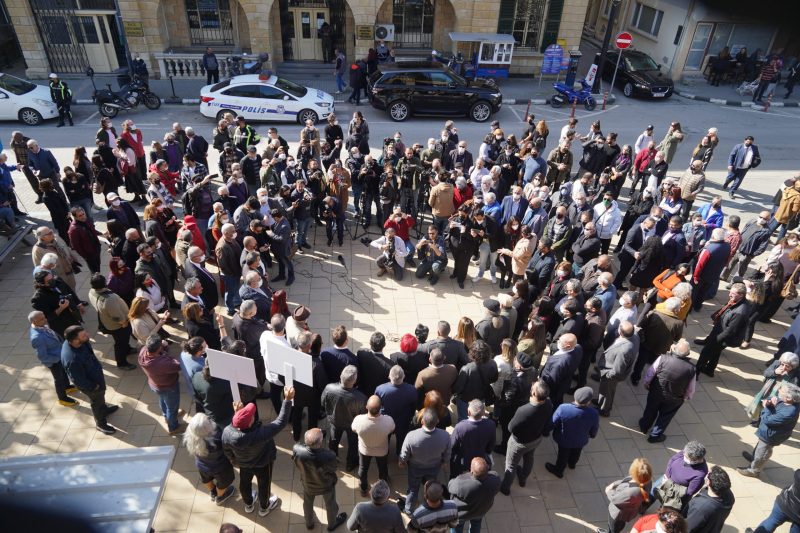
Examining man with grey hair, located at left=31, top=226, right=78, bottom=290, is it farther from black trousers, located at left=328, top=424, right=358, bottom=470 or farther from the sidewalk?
the sidewalk

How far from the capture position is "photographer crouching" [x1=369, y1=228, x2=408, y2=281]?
937 centimetres

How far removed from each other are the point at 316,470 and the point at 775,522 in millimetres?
4701

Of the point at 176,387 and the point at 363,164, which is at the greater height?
the point at 363,164

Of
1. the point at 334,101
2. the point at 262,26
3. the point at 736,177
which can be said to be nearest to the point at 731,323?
the point at 736,177

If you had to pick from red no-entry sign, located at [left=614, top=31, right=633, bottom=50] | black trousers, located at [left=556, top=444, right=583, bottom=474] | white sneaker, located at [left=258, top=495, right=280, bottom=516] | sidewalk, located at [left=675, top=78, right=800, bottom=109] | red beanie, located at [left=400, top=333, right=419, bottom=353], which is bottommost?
white sneaker, located at [left=258, top=495, right=280, bottom=516]

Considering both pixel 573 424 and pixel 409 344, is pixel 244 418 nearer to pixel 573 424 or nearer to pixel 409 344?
pixel 409 344

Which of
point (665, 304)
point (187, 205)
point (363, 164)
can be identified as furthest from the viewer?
point (363, 164)

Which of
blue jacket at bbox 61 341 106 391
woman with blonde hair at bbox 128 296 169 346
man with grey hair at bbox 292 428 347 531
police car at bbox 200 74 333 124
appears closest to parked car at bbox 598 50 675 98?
police car at bbox 200 74 333 124

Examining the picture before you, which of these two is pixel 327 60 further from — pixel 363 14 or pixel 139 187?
pixel 139 187

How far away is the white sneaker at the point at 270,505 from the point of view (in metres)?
5.82

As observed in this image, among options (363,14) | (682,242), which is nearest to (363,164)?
(682,242)

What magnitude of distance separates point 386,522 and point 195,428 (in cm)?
204

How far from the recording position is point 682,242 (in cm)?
852

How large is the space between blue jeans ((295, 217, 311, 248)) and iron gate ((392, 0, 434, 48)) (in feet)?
47.6
